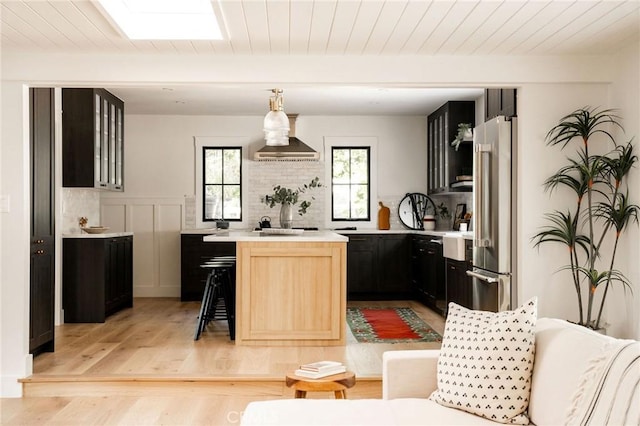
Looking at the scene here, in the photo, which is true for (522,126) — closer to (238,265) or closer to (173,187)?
(238,265)

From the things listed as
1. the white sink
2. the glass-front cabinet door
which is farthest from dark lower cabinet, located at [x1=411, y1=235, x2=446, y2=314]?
the glass-front cabinet door

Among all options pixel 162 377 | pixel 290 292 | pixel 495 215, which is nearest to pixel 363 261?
pixel 290 292

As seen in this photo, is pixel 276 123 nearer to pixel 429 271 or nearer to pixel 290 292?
pixel 290 292

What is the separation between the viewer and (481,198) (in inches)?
210

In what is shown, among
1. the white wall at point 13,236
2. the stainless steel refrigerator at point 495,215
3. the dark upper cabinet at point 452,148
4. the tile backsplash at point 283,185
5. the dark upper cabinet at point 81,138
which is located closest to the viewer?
the white wall at point 13,236

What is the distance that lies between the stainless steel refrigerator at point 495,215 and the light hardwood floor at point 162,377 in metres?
1.00

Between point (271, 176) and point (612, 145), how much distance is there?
541cm

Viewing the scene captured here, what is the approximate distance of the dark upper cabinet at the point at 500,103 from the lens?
17.3 feet

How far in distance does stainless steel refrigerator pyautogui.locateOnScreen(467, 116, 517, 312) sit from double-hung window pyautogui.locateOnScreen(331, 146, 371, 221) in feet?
13.8

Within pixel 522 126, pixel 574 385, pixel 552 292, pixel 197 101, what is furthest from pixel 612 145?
pixel 197 101

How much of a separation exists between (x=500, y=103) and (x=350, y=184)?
4146mm

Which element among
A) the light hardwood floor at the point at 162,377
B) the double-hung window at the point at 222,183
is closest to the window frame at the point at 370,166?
the double-hung window at the point at 222,183

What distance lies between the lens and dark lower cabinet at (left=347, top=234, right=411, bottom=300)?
902cm

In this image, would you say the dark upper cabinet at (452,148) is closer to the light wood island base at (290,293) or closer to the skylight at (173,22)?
the light wood island base at (290,293)
